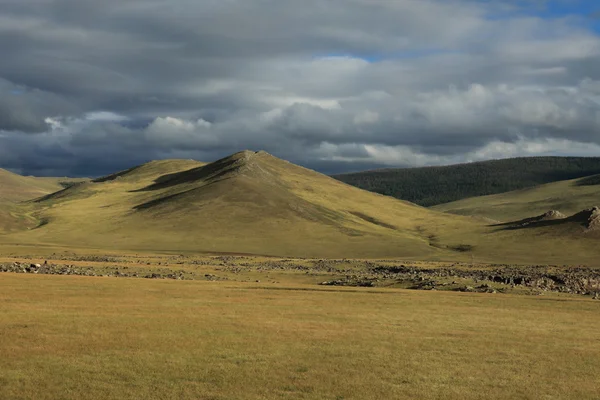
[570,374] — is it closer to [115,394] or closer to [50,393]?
[115,394]

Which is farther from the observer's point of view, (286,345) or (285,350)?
(286,345)

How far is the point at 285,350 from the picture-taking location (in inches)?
1265

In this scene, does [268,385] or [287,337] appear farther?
[287,337]

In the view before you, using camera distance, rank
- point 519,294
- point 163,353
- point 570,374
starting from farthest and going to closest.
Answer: point 519,294, point 163,353, point 570,374

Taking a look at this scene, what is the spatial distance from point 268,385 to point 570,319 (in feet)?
104

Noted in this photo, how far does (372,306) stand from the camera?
178 feet

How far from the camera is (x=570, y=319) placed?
158ft

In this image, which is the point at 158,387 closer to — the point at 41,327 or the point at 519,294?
the point at 41,327

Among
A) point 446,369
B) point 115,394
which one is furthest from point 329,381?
point 115,394

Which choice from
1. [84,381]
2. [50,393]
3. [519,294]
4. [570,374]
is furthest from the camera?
[519,294]

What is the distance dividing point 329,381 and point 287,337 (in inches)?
389

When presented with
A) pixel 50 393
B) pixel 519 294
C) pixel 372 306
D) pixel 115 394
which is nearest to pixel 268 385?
pixel 115 394

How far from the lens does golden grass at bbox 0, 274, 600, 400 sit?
82.4 ft

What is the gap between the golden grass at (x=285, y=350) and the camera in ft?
82.4
